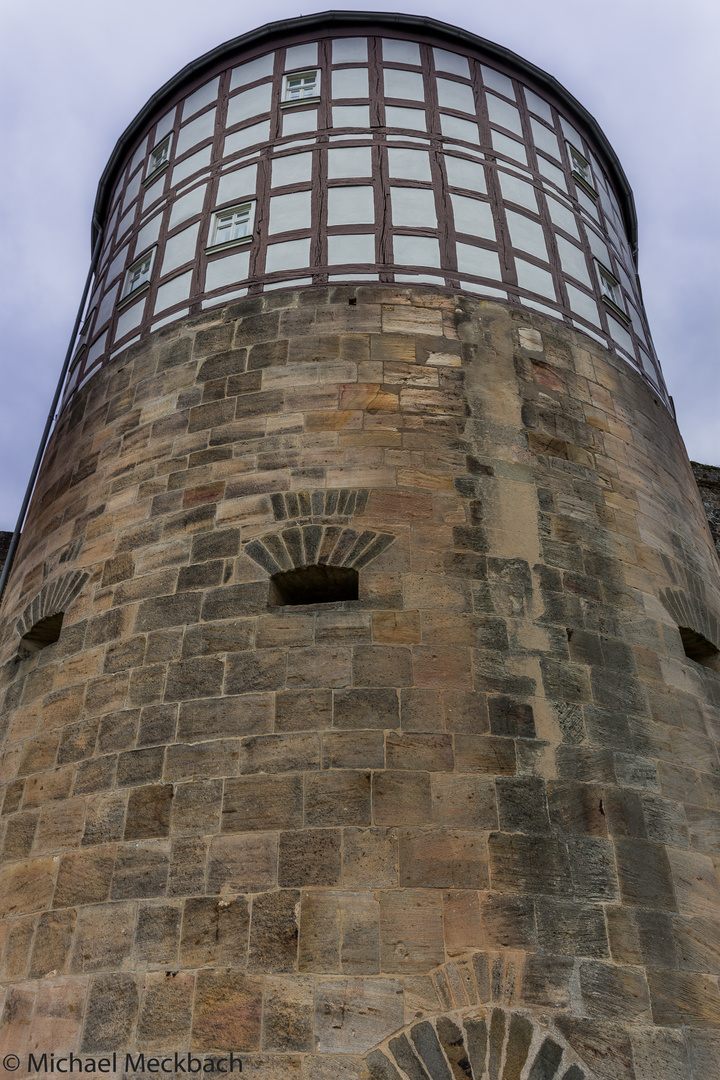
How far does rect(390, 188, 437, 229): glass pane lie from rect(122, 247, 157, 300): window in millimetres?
2767

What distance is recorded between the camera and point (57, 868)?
661 centimetres

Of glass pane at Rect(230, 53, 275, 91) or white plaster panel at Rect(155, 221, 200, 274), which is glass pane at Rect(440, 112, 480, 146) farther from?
white plaster panel at Rect(155, 221, 200, 274)

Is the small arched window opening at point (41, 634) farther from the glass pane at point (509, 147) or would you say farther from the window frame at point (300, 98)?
the glass pane at point (509, 147)

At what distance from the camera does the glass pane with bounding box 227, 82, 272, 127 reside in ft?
37.3

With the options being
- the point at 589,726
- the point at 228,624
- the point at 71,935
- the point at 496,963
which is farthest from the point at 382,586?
the point at 71,935

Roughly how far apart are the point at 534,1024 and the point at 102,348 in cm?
786

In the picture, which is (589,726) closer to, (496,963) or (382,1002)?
(496,963)

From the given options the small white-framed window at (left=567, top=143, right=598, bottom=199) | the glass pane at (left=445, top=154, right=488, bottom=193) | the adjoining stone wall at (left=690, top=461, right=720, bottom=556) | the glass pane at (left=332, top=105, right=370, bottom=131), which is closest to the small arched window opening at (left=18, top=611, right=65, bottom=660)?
the glass pane at (left=445, top=154, right=488, bottom=193)

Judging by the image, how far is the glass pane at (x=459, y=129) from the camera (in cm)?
1091

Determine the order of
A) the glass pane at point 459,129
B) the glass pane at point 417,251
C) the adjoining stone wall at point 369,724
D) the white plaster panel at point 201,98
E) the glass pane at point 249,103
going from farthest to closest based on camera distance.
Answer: the white plaster panel at point 201,98
the glass pane at point 249,103
the glass pane at point 459,129
the glass pane at point 417,251
the adjoining stone wall at point 369,724

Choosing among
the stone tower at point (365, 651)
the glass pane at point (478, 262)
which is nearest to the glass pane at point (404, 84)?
the stone tower at point (365, 651)

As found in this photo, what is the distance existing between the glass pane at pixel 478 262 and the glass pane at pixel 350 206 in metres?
0.98

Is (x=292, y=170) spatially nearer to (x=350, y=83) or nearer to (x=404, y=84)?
(x=350, y=83)

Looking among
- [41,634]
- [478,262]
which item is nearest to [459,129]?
[478,262]
